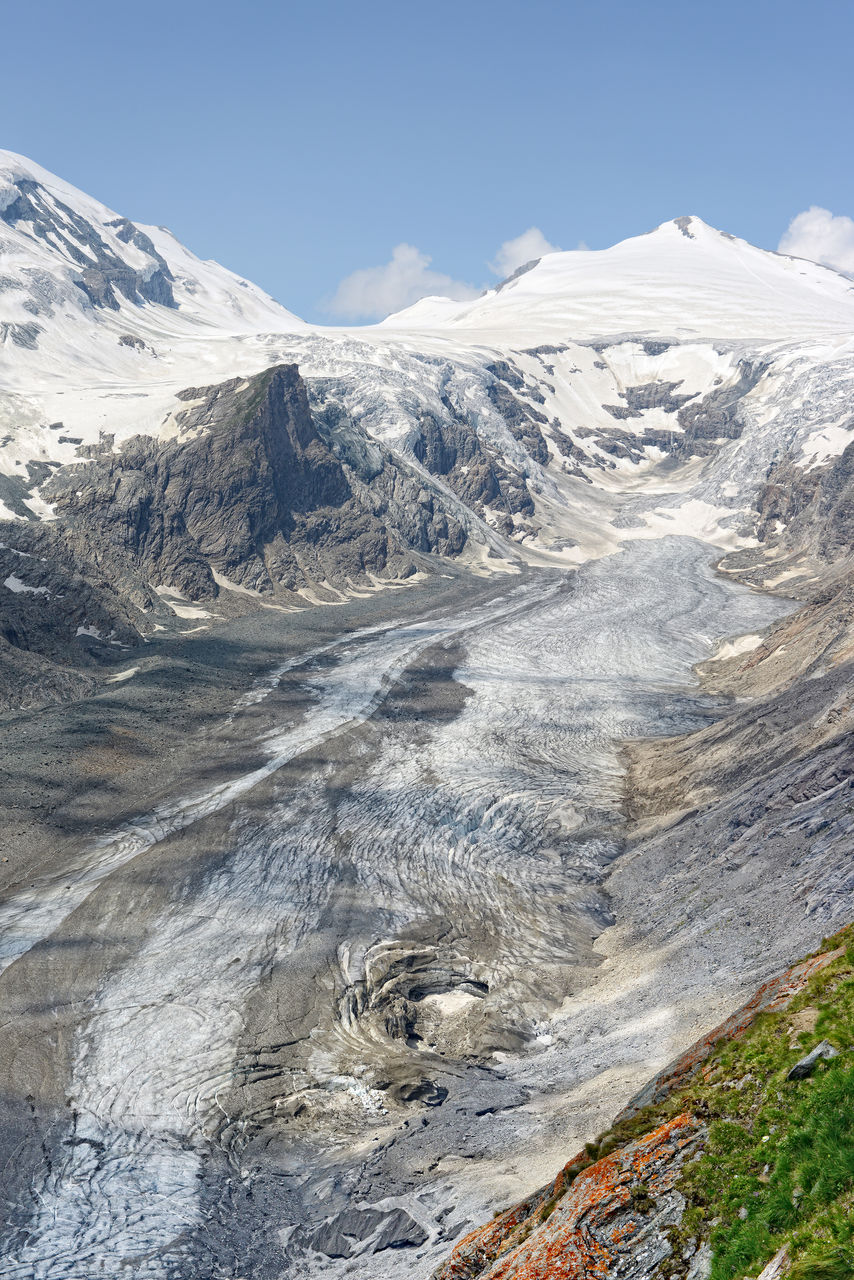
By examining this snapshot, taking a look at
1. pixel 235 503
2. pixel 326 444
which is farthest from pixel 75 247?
pixel 235 503

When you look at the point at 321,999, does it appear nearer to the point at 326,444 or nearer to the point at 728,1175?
the point at 728,1175

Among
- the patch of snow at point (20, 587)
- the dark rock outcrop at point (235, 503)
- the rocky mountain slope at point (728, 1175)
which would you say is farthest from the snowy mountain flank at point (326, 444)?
the rocky mountain slope at point (728, 1175)

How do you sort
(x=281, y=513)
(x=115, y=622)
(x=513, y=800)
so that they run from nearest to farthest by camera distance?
(x=513, y=800) → (x=115, y=622) → (x=281, y=513)

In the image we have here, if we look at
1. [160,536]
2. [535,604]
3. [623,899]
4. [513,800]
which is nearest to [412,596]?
[535,604]

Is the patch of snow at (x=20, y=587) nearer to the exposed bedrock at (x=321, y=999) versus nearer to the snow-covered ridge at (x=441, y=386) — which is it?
the exposed bedrock at (x=321, y=999)

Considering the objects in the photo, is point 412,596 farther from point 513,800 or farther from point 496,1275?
point 496,1275

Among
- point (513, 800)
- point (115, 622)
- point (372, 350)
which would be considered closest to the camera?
point (513, 800)

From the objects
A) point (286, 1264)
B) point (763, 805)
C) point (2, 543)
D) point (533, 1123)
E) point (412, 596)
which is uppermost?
point (2, 543)
